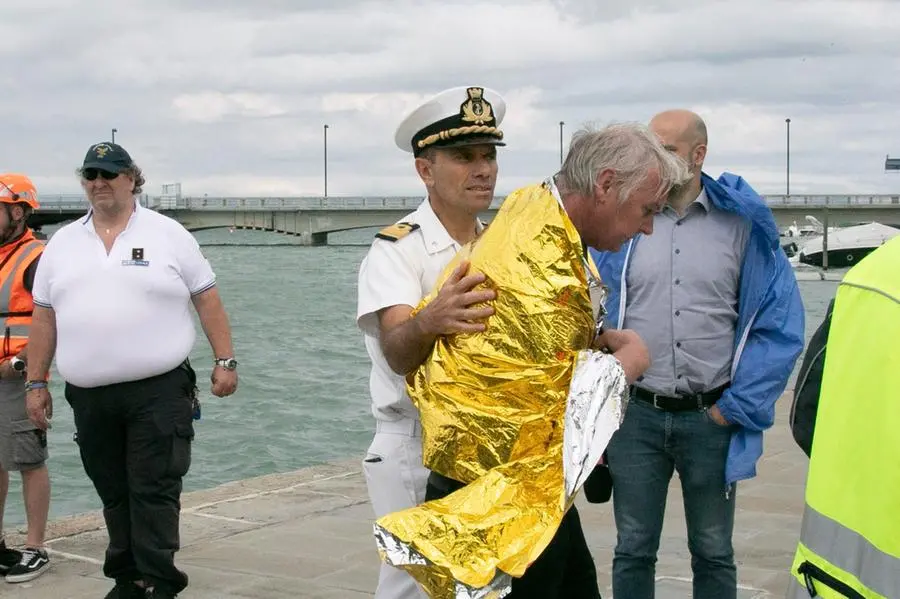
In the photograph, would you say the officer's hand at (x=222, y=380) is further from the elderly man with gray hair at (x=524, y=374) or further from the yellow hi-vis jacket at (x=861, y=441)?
the yellow hi-vis jacket at (x=861, y=441)

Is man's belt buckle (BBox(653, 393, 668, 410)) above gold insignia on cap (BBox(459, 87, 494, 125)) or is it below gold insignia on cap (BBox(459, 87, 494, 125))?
below

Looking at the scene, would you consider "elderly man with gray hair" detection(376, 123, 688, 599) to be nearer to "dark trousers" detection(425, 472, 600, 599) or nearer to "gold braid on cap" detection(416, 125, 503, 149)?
"dark trousers" detection(425, 472, 600, 599)

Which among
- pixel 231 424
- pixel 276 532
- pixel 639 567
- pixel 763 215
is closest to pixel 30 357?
pixel 276 532

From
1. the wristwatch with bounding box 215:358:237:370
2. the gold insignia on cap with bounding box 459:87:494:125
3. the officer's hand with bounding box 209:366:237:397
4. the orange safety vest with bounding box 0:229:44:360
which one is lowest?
the officer's hand with bounding box 209:366:237:397

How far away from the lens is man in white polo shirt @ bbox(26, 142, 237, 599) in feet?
17.1

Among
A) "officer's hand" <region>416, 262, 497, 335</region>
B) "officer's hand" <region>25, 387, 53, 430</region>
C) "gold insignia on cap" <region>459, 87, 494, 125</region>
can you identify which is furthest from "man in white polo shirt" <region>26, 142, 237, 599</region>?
"officer's hand" <region>416, 262, 497, 335</region>

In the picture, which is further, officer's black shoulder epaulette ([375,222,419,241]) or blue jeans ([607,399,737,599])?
blue jeans ([607,399,737,599])

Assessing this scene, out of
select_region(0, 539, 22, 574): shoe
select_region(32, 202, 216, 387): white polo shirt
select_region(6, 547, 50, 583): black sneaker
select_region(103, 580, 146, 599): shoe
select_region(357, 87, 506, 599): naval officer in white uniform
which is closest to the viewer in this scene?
select_region(357, 87, 506, 599): naval officer in white uniform

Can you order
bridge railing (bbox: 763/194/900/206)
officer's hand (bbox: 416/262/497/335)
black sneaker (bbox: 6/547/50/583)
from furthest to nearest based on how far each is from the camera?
bridge railing (bbox: 763/194/900/206) → black sneaker (bbox: 6/547/50/583) → officer's hand (bbox: 416/262/497/335)

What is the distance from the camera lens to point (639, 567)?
14.9 ft

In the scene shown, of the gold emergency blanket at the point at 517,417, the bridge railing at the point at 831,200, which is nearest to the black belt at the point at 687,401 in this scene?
the gold emergency blanket at the point at 517,417

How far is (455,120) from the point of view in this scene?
11.8 feet

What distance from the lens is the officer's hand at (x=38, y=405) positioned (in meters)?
5.67

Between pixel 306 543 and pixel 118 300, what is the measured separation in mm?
1919
